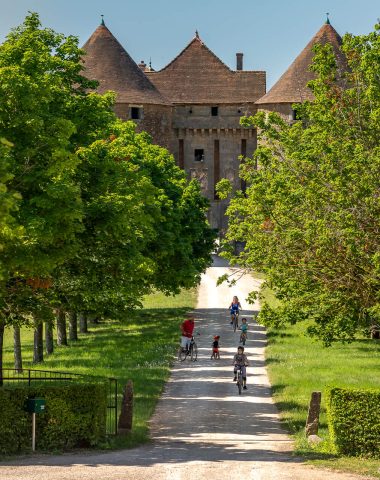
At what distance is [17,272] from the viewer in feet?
75.5

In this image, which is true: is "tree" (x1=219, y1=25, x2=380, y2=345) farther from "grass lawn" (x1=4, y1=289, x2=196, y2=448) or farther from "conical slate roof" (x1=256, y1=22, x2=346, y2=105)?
"conical slate roof" (x1=256, y1=22, x2=346, y2=105)

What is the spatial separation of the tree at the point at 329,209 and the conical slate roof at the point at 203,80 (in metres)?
69.0

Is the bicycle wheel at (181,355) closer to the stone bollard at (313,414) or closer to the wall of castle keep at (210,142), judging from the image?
the stone bollard at (313,414)

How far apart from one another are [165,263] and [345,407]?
91.6 feet

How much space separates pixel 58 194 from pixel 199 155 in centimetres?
7802

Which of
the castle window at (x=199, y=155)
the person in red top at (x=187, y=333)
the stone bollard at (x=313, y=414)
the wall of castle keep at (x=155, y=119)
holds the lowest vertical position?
the stone bollard at (x=313, y=414)

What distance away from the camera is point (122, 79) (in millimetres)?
86875

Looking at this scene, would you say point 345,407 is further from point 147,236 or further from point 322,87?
point 147,236

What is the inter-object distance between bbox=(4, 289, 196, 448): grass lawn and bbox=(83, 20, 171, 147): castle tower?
3010cm

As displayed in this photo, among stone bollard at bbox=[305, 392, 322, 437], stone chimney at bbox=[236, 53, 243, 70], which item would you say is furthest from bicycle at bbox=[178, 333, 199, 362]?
stone chimney at bbox=[236, 53, 243, 70]

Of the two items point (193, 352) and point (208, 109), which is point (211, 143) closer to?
point (208, 109)

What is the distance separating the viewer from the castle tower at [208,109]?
322ft

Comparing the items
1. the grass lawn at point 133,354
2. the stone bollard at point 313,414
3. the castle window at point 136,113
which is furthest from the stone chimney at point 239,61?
the stone bollard at point 313,414

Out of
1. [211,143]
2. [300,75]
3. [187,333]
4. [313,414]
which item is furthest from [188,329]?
[211,143]
